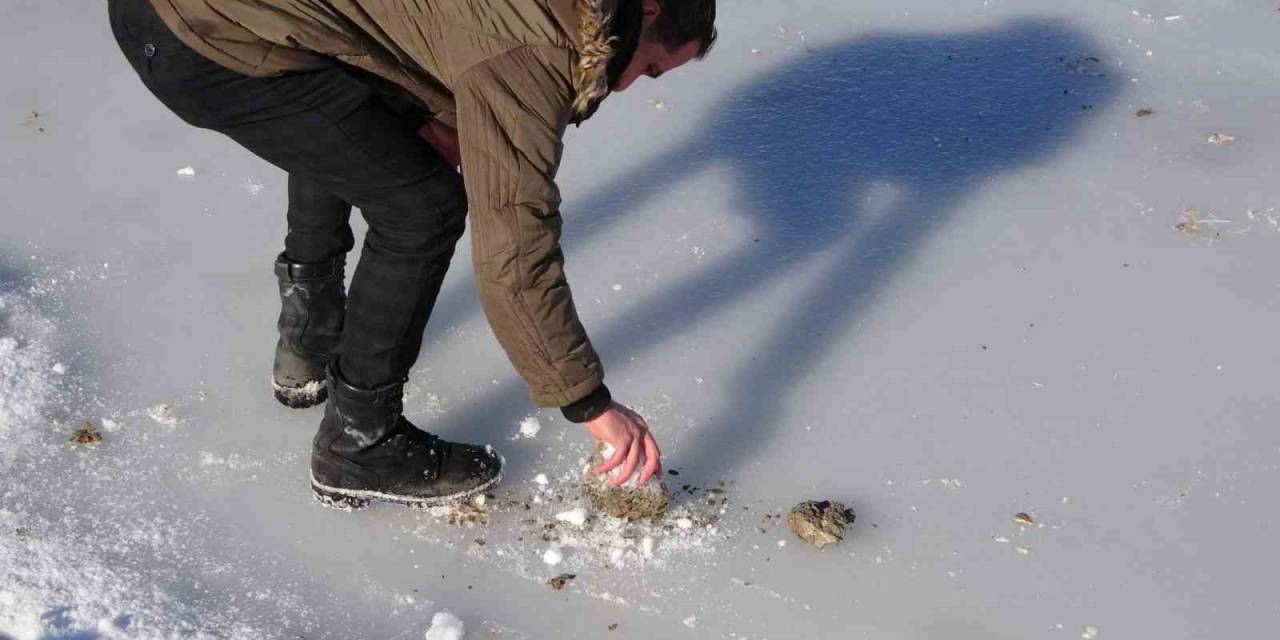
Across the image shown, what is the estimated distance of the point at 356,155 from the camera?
2.04m

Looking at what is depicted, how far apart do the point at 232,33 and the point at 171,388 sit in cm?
96

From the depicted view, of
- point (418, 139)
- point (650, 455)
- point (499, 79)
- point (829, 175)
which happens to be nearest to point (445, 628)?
point (650, 455)

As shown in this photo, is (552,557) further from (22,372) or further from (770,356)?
(22,372)

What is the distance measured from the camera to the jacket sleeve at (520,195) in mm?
1757

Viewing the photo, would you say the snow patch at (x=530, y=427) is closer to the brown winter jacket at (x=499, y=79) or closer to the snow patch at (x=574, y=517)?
the snow patch at (x=574, y=517)

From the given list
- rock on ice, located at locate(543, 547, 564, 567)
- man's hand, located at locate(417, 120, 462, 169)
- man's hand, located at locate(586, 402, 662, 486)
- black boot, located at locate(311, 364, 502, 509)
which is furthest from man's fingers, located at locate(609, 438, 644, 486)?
man's hand, located at locate(417, 120, 462, 169)

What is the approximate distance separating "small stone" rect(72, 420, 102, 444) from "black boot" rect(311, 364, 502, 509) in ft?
1.39

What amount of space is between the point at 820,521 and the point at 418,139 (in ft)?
3.06

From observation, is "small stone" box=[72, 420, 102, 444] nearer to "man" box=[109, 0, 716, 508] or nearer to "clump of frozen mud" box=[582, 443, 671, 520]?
"man" box=[109, 0, 716, 508]

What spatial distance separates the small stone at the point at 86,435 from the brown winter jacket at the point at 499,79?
90cm

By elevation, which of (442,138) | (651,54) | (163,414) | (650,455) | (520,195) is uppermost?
(651,54)

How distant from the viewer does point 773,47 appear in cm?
380

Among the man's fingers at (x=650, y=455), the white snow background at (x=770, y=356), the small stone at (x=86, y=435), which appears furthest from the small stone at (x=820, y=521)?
the small stone at (x=86, y=435)

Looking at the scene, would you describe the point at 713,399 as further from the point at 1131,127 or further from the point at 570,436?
the point at 1131,127
